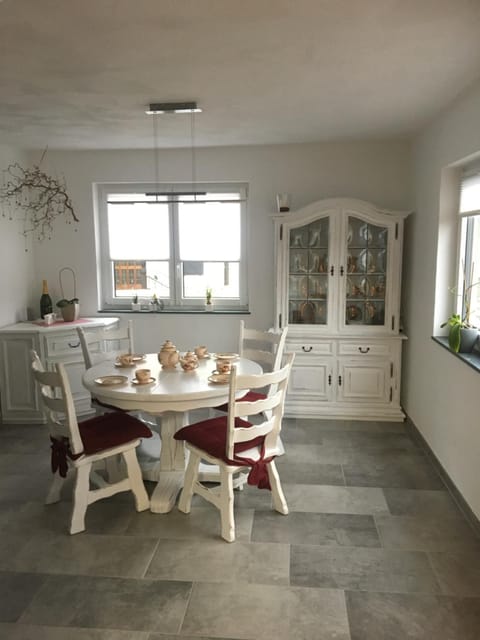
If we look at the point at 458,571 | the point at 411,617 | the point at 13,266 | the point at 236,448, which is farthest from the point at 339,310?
the point at 13,266

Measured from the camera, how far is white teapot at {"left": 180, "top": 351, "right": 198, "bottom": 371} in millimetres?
3332

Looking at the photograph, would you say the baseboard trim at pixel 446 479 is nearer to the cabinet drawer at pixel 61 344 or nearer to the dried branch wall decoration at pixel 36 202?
the cabinet drawer at pixel 61 344

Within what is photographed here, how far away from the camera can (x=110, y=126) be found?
383 centimetres

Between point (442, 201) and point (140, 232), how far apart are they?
2839 millimetres

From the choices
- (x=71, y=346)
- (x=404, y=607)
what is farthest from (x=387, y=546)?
(x=71, y=346)

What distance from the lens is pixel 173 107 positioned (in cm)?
328

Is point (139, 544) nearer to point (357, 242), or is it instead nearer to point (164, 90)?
point (164, 90)

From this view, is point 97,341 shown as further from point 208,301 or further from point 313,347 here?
point 313,347

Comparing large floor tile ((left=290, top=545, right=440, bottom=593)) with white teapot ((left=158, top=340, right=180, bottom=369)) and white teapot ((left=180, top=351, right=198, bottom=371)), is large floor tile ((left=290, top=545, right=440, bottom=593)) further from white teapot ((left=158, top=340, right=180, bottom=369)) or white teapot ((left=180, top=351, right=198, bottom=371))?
white teapot ((left=158, top=340, right=180, bottom=369))

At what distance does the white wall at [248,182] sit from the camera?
465cm

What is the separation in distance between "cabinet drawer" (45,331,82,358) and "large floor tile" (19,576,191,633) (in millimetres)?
2324

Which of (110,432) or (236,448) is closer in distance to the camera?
(236,448)

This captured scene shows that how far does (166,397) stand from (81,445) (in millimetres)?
532

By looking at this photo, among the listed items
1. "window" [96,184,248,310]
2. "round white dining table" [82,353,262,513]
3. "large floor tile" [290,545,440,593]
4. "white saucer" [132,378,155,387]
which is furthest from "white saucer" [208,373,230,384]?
"window" [96,184,248,310]
